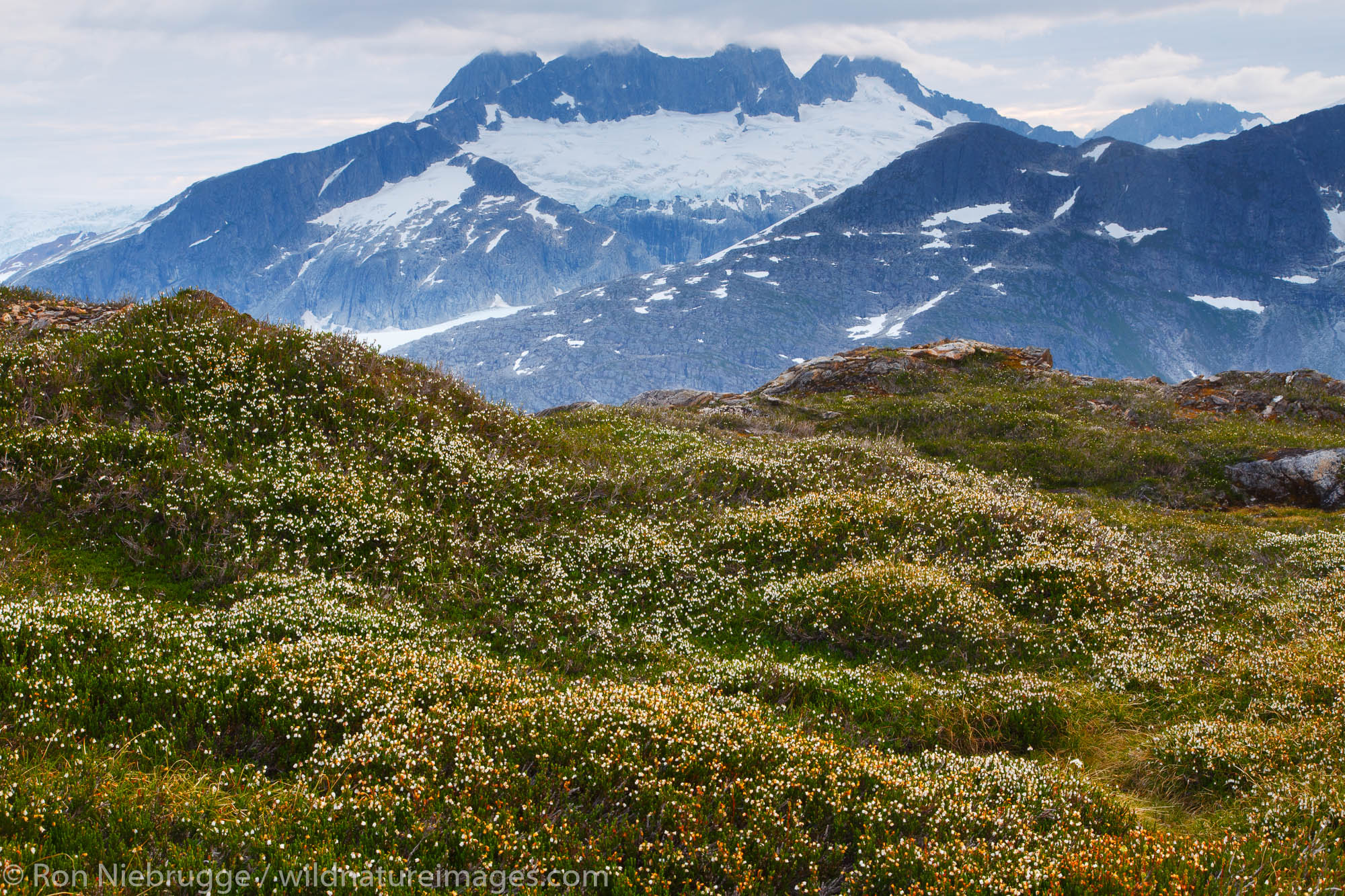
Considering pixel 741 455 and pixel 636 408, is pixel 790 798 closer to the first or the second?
pixel 741 455

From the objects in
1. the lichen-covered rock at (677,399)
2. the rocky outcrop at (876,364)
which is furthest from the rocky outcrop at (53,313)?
the rocky outcrop at (876,364)

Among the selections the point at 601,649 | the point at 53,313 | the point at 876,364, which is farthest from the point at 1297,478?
the point at 53,313

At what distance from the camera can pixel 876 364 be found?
3775 cm

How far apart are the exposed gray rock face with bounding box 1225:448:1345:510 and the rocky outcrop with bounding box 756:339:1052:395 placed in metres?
15.5

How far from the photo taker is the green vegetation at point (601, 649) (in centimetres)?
616

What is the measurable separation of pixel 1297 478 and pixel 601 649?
23.4 metres

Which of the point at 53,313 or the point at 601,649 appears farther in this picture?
the point at 53,313

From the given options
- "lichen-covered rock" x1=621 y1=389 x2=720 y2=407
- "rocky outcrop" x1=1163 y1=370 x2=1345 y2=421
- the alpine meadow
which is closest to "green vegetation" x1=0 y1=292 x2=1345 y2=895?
the alpine meadow

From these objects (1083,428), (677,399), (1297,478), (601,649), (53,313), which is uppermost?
(53,313)

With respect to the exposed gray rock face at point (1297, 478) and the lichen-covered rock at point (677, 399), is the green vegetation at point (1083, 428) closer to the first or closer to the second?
the exposed gray rock face at point (1297, 478)

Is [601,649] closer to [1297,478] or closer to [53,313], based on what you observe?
[53,313]

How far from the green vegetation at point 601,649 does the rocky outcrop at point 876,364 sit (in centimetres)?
1529

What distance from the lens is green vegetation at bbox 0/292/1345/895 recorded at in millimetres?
6164

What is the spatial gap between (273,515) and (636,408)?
17.7 m
